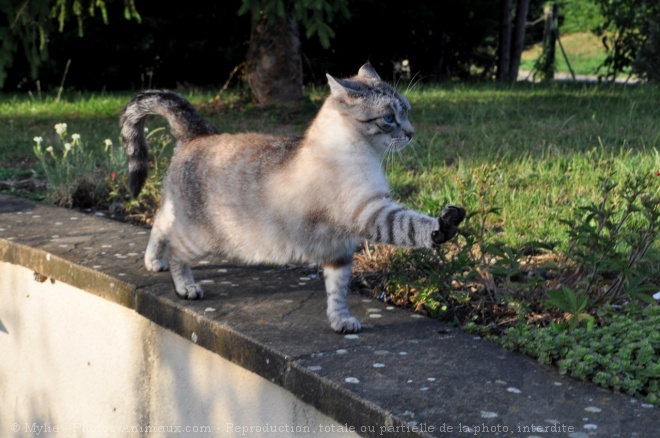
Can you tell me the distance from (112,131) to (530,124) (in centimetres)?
383

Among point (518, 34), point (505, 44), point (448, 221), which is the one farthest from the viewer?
point (518, 34)

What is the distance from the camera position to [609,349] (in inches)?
108

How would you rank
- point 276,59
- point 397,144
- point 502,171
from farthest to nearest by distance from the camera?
point 276,59
point 502,171
point 397,144

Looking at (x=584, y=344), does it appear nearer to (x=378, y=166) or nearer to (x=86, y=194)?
(x=378, y=166)

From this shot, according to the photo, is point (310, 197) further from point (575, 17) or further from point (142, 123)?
point (575, 17)

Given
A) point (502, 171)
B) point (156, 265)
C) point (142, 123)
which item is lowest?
point (156, 265)

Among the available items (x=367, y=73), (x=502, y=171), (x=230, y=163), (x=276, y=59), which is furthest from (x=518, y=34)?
(x=230, y=163)

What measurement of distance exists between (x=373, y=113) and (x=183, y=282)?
1.04 metres

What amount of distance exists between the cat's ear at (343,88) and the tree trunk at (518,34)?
11.0m

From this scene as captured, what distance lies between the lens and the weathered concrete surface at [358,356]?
2412 millimetres

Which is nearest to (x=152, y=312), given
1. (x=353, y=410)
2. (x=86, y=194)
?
(x=353, y=410)

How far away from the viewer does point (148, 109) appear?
3.90 meters

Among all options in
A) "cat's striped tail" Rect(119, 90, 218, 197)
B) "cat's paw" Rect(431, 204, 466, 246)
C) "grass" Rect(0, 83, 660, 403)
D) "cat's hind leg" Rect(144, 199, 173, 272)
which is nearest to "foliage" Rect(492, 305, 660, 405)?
"grass" Rect(0, 83, 660, 403)

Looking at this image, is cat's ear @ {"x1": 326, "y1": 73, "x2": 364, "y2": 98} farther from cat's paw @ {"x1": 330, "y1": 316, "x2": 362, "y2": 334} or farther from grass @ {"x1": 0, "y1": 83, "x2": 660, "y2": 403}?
cat's paw @ {"x1": 330, "y1": 316, "x2": 362, "y2": 334}
